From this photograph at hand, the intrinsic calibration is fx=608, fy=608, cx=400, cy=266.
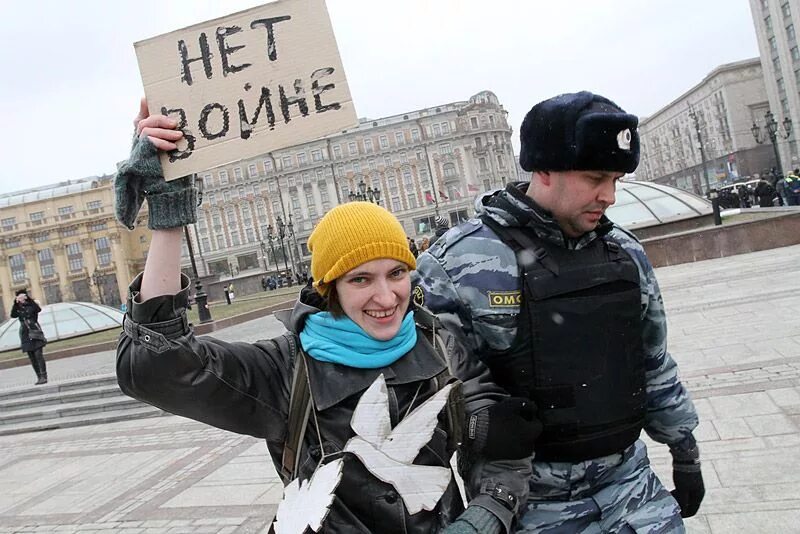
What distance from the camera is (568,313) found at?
5.64 feet

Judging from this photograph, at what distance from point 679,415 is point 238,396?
1.36 m

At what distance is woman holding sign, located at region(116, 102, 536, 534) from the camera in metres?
1.33

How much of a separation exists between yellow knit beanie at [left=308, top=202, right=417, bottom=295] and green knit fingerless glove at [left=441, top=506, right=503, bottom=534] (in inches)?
24.6

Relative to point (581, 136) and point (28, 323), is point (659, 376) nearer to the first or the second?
point (581, 136)

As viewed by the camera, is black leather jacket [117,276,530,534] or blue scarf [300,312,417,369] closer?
black leather jacket [117,276,530,534]

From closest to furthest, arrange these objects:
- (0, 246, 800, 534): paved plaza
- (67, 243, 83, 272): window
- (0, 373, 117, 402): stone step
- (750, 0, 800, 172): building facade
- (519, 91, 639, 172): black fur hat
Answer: (519, 91, 639, 172): black fur hat
(0, 246, 800, 534): paved plaza
(0, 373, 117, 402): stone step
(750, 0, 800, 172): building facade
(67, 243, 83, 272): window

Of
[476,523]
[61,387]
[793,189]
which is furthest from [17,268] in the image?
[476,523]

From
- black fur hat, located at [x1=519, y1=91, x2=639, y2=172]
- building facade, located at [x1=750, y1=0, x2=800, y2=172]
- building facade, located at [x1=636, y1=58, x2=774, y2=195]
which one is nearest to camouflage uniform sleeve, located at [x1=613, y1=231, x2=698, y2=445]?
black fur hat, located at [x1=519, y1=91, x2=639, y2=172]

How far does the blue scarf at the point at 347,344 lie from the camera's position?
146 centimetres

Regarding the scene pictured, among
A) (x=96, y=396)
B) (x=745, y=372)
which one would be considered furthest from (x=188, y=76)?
(x=96, y=396)

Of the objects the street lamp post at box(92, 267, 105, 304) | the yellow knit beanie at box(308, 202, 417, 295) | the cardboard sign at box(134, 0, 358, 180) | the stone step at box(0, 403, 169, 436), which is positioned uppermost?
the street lamp post at box(92, 267, 105, 304)

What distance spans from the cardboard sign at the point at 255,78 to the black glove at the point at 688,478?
4.78ft

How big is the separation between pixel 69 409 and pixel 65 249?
87.9m

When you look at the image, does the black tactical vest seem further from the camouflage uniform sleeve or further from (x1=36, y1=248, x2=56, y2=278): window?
(x1=36, y1=248, x2=56, y2=278): window
